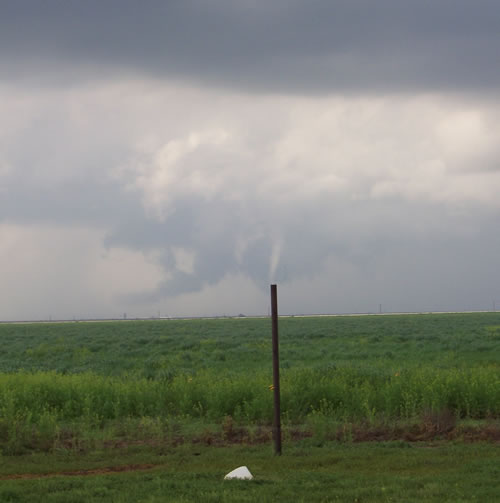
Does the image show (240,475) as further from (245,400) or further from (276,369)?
(245,400)

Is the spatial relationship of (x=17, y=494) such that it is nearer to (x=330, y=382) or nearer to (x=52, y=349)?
(x=330, y=382)

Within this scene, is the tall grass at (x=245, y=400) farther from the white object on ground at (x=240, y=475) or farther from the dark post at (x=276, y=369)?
the white object on ground at (x=240, y=475)

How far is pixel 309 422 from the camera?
48.7 feet

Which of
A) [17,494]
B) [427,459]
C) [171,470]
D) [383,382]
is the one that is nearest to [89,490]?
[17,494]

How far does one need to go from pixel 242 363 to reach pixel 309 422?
1640 centimetres

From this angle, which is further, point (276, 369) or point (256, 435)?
point (256, 435)

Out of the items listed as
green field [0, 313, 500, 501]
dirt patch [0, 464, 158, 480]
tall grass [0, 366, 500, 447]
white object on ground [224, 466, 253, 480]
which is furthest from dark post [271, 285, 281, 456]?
tall grass [0, 366, 500, 447]

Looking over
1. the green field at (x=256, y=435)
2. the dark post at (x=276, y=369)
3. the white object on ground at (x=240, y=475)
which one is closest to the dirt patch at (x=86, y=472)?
the green field at (x=256, y=435)

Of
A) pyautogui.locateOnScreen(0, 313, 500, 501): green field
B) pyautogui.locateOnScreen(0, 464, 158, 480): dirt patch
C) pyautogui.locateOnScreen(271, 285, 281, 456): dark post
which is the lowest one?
pyautogui.locateOnScreen(0, 464, 158, 480): dirt patch

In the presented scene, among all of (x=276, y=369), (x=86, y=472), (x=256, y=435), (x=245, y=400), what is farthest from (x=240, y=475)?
(x=245, y=400)

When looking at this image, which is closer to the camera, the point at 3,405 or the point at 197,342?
the point at 3,405

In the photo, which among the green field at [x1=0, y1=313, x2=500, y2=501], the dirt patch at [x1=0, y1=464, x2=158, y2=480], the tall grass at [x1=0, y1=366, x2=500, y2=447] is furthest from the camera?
the tall grass at [x1=0, y1=366, x2=500, y2=447]

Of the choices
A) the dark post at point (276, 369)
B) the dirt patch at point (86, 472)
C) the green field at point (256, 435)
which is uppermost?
the dark post at point (276, 369)

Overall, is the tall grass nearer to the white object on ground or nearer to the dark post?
the dark post
